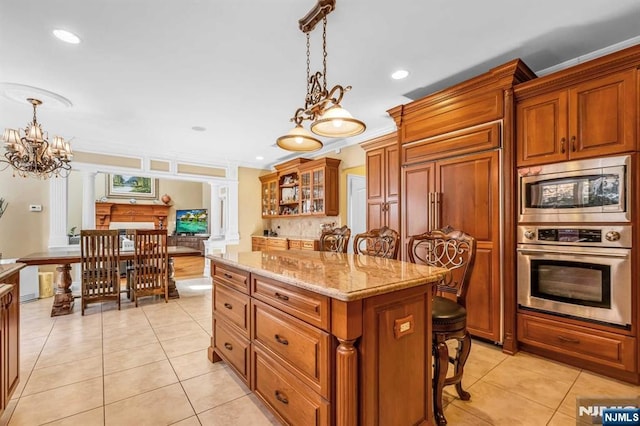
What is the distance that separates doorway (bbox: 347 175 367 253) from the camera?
5328mm

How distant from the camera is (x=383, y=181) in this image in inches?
156

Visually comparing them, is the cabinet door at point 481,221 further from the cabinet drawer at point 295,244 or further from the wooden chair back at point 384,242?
the cabinet drawer at point 295,244

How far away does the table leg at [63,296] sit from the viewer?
3803 mm

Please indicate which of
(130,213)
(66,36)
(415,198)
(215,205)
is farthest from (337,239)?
(130,213)

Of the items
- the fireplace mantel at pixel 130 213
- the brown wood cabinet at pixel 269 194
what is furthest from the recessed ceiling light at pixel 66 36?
the fireplace mantel at pixel 130 213

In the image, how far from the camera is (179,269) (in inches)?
303

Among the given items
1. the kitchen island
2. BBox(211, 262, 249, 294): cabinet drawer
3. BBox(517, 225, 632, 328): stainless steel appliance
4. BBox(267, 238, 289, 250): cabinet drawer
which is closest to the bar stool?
the kitchen island

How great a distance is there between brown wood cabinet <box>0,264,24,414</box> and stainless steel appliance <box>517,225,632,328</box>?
3.56m

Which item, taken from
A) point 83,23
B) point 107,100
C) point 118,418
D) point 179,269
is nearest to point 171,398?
point 118,418

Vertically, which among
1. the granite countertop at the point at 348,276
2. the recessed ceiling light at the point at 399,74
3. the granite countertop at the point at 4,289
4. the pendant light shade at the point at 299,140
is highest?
the recessed ceiling light at the point at 399,74

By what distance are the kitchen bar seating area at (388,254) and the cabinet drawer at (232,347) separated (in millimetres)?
28

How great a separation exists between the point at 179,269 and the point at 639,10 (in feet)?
28.4

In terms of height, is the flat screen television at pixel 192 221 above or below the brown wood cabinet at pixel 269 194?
below

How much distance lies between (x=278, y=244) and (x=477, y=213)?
13.2 feet
